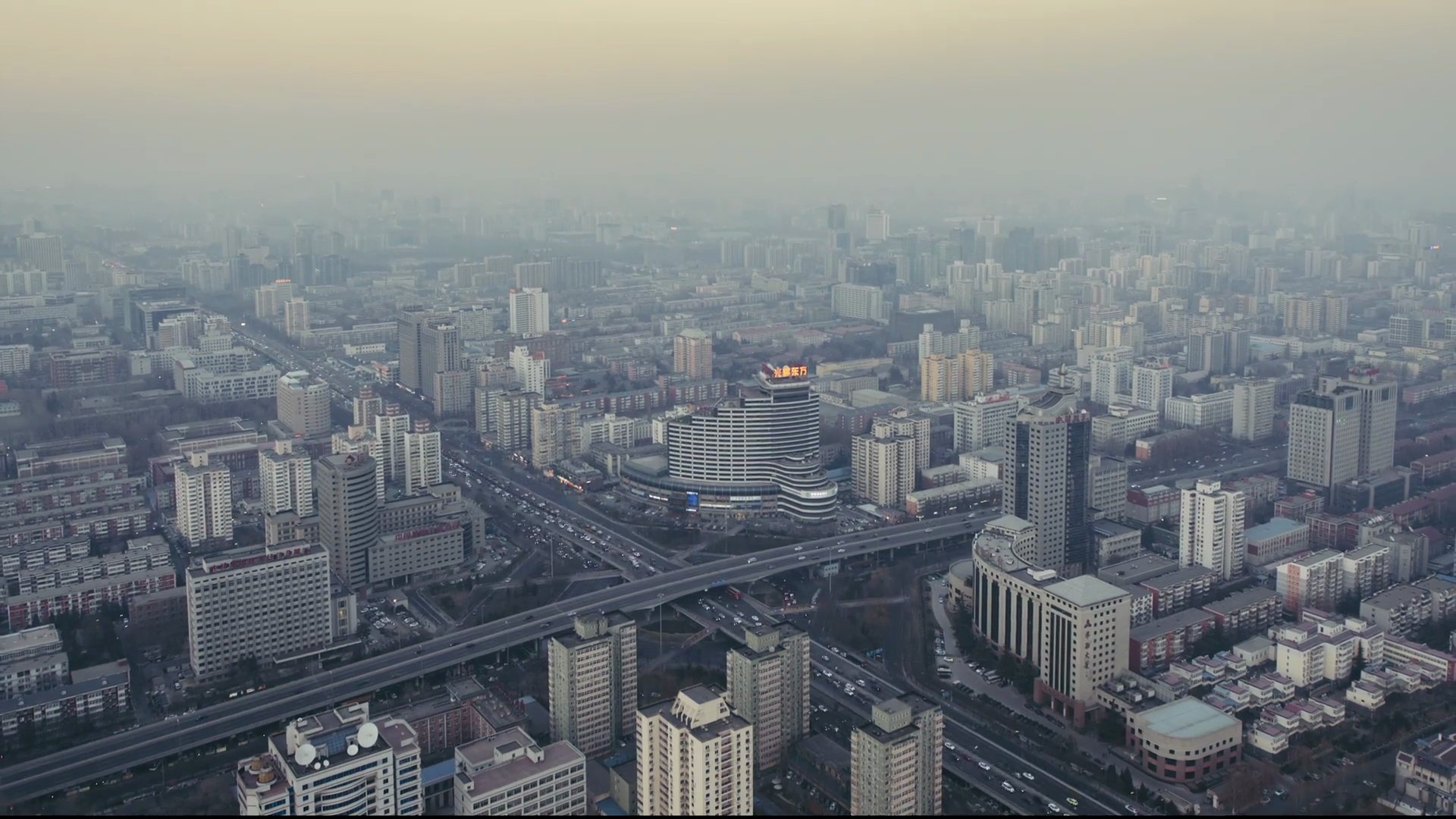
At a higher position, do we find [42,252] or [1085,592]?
[42,252]

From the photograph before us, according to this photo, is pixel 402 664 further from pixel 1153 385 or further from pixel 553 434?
pixel 1153 385

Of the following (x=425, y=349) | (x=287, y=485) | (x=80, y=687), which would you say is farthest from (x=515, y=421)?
(x=80, y=687)

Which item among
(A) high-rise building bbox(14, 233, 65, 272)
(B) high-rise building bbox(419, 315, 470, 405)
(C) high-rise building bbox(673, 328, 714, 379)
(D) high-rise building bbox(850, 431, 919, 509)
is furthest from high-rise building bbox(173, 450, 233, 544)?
(A) high-rise building bbox(14, 233, 65, 272)

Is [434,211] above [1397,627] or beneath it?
above

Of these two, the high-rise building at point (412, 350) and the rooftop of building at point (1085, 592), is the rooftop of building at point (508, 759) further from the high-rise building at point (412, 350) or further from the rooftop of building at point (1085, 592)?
the high-rise building at point (412, 350)

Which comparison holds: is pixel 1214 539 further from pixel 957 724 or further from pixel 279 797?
pixel 279 797

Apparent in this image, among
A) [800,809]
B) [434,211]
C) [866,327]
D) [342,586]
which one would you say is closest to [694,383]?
[866,327]
